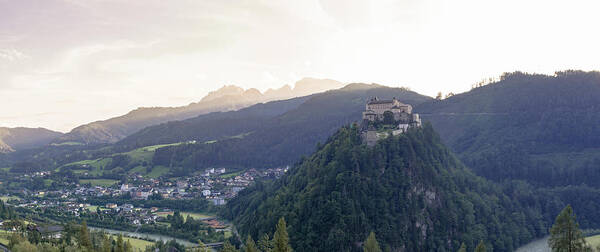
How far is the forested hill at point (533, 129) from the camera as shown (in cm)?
12688

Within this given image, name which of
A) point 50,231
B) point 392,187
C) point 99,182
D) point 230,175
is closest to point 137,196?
point 99,182

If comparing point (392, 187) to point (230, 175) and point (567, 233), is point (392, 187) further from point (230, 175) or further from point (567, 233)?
point (230, 175)

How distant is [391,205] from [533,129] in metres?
109

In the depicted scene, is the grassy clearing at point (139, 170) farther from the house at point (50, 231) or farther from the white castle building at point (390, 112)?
the white castle building at point (390, 112)

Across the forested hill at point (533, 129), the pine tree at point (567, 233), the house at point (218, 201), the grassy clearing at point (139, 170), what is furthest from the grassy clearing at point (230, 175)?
the pine tree at point (567, 233)

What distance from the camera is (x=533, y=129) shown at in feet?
516

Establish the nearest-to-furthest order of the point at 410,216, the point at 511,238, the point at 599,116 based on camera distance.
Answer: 1. the point at 410,216
2. the point at 511,238
3. the point at 599,116

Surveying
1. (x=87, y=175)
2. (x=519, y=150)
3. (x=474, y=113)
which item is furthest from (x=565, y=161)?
(x=87, y=175)

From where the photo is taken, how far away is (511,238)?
8281 cm

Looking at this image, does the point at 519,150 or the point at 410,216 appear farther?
the point at 519,150

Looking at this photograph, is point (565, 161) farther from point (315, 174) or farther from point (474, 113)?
→ point (315, 174)

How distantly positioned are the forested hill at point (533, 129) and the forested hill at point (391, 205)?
36.7m

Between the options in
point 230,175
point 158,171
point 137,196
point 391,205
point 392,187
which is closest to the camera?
point 391,205

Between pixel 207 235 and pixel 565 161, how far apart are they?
110314mm
